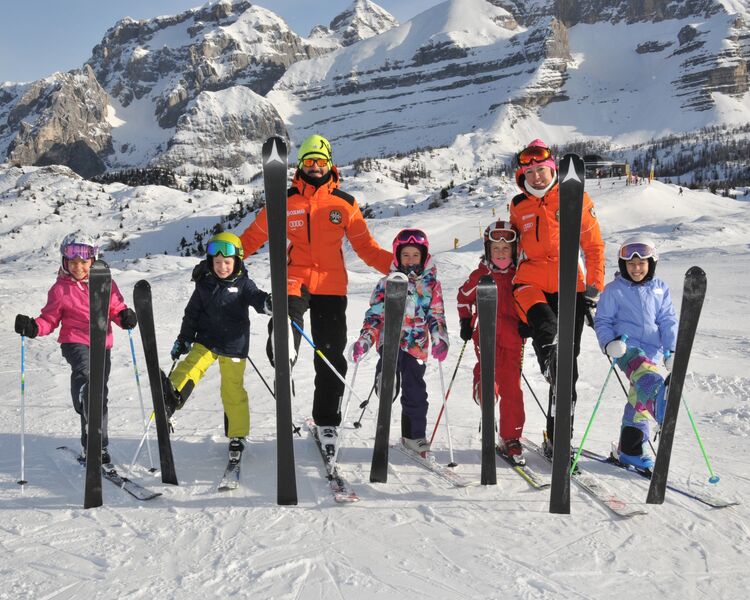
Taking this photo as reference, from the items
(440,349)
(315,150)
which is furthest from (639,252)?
(315,150)

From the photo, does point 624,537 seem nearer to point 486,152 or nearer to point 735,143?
point 735,143

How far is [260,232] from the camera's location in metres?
4.19

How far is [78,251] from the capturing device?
3.94 meters

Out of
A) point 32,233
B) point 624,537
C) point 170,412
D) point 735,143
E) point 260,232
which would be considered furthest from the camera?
point 735,143

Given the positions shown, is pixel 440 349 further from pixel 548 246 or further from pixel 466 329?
pixel 548 246

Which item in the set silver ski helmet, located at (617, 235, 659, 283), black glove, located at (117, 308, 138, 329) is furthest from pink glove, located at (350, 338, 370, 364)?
silver ski helmet, located at (617, 235, 659, 283)

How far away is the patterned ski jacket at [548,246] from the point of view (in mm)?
3922

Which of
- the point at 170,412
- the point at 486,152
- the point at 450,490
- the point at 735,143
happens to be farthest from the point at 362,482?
the point at 486,152

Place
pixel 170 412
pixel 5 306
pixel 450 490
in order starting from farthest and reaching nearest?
pixel 5 306
pixel 170 412
pixel 450 490

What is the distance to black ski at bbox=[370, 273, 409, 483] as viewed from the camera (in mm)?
3416

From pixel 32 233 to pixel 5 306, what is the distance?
170 feet

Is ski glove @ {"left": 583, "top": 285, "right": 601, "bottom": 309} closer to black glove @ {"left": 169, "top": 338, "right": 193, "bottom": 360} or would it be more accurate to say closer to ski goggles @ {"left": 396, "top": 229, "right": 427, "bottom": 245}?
ski goggles @ {"left": 396, "top": 229, "right": 427, "bottom": 245}

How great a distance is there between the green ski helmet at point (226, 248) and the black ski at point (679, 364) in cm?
278

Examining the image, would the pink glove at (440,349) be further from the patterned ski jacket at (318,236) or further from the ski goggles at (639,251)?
the ski goggles at (639,251)
